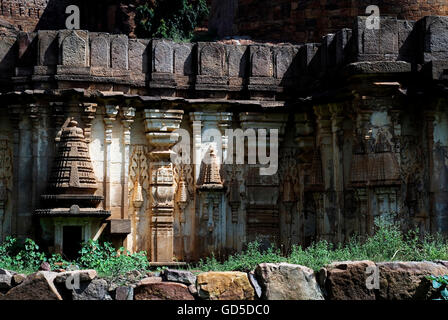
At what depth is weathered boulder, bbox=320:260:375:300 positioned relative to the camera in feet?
35.0

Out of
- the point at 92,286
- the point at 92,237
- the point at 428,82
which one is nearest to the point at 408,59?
the point at 428,82

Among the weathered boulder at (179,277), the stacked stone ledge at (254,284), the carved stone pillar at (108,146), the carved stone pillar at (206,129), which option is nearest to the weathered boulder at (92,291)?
the stacked stone ledge at (254,284)

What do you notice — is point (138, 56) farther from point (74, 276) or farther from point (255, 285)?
point (255, 285)

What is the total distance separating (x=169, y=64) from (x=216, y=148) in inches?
76.7

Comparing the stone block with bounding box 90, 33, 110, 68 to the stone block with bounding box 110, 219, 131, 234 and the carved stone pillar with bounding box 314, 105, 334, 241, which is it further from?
the carved stone pillar with bounding box 314, 105, 334, 241

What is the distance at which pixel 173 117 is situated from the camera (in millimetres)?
16484

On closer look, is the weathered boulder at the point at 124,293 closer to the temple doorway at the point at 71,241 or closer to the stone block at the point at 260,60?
the temple doorway at the point at 71,241

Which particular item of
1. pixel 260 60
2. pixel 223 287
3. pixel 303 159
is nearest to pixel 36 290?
pixel 223 287

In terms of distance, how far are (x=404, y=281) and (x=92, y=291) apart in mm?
4051

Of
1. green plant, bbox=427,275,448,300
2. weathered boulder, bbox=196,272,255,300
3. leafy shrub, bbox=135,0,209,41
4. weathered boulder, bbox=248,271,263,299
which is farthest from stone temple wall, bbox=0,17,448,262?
leafy shrub, bbox=135,0,209,41

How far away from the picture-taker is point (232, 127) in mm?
17016

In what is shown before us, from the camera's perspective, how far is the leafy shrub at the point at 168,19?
26703 mm

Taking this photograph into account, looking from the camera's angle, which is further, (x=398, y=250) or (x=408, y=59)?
(x=408, y=59)
